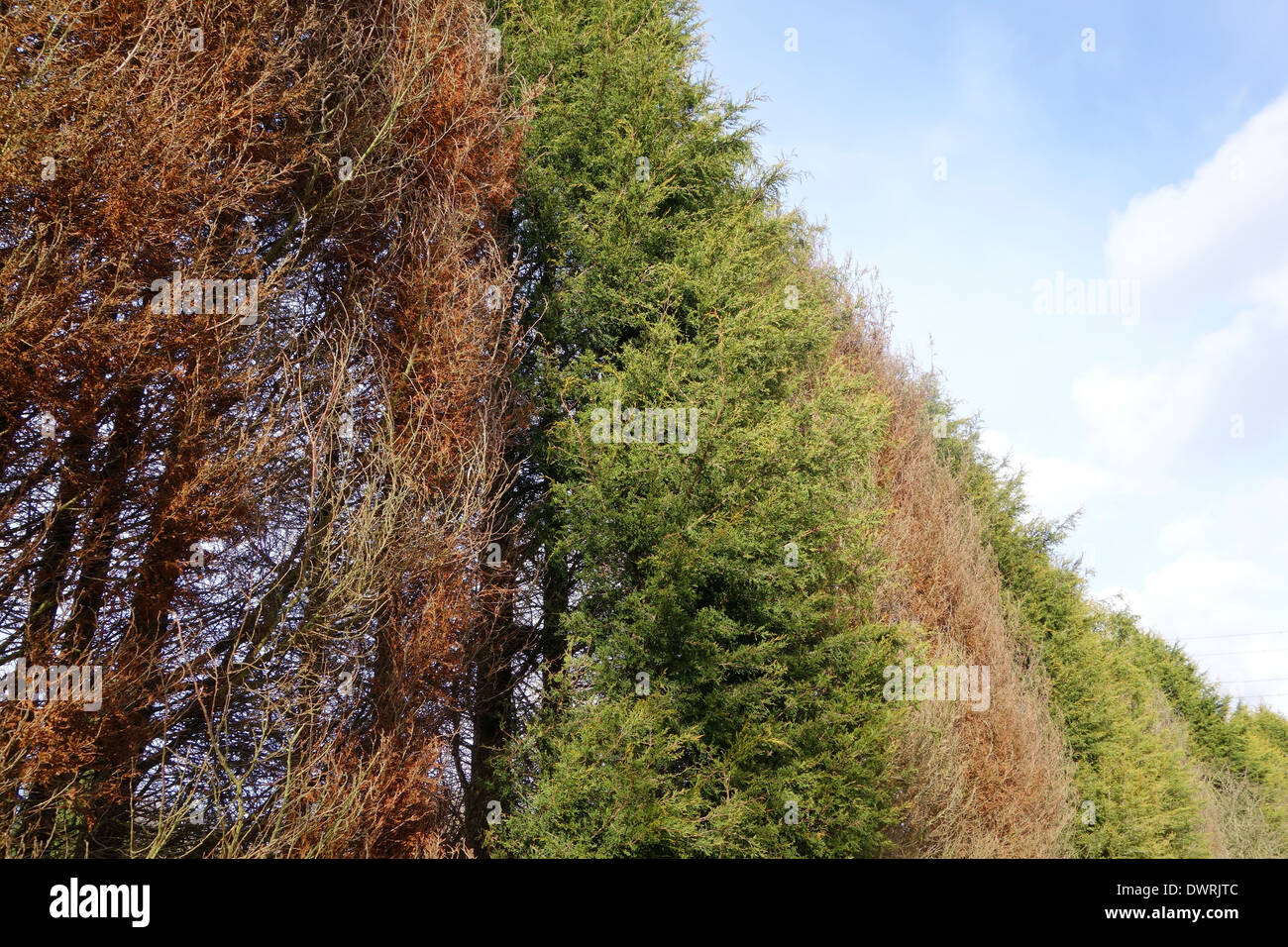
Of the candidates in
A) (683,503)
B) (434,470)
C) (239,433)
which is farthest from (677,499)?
(239,433)

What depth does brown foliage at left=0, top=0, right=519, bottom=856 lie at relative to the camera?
7129 mm

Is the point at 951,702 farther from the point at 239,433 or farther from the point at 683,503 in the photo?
the point at 239,433

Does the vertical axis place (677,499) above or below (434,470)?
below

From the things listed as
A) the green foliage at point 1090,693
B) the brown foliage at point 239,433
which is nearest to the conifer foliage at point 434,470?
the brown foliage at point 239,433

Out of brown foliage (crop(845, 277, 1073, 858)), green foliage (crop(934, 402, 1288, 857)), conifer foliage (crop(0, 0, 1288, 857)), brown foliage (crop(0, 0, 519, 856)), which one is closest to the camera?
brown foliage (crop(0, 0, 519, 856))

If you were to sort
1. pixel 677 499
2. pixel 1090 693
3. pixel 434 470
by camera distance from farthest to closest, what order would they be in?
pixel 1090 693
pixel 677 499
pixel 434 470

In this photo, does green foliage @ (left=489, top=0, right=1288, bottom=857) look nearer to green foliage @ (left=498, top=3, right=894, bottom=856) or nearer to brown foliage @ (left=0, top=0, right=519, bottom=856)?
green foliage @ (left=498, top=3, right=894, bottom=856)

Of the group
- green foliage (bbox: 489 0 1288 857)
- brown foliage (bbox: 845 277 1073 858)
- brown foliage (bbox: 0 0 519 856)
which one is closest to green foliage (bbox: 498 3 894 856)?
green foliage (bbox: 489 0 1288 857)

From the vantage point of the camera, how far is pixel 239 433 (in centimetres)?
846
